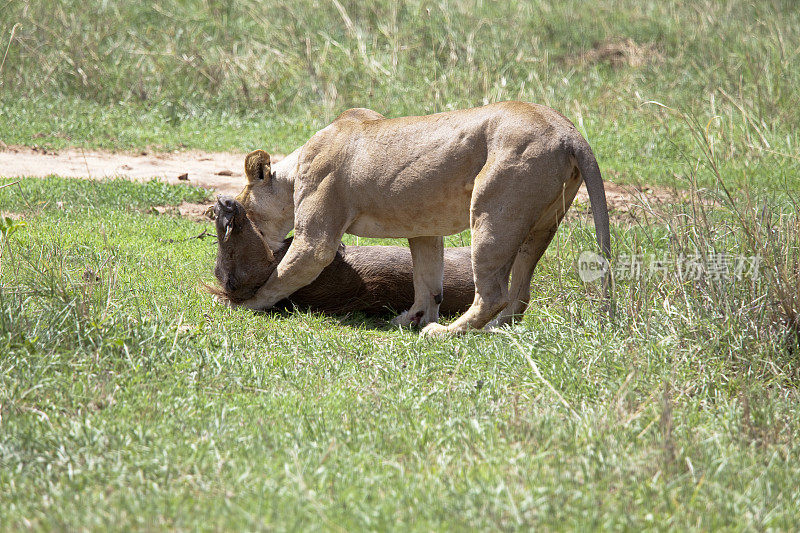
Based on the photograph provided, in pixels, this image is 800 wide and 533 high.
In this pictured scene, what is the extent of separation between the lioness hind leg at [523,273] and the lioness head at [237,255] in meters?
1.66

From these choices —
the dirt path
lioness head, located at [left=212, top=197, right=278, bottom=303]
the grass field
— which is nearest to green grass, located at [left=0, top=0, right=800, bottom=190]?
the dirt path

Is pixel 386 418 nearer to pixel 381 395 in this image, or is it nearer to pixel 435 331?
pixel 381 395

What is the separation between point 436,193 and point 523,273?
0.80 meters

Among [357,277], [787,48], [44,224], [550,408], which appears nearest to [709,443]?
[550,408]

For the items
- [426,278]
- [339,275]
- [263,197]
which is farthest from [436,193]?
[263,197]

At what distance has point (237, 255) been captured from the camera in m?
6.21

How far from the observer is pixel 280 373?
4809 mm

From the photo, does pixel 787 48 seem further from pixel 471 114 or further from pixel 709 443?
pixel 709 443

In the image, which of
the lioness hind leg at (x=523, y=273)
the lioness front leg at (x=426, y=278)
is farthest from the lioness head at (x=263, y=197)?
the lioness hind leg at (x=523, y=273)

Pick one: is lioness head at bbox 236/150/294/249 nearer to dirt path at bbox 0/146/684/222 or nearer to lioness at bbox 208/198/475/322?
lioness at bbox 208/198/475/322

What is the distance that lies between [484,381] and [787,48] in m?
9.64

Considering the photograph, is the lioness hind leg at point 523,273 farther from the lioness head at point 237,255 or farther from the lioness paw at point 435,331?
the lioness head at point 237,255

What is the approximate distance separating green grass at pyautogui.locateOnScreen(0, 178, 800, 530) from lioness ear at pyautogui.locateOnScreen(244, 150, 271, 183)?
1189mm

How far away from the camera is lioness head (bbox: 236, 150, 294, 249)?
657 cm
